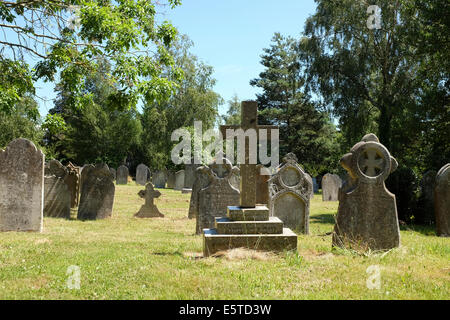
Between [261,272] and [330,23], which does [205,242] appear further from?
[330,23]

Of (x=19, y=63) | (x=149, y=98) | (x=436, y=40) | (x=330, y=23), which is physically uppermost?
(x=330, y=23)

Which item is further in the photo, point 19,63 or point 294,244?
point 19,63

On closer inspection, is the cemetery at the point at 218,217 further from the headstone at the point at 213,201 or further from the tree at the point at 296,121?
the tree at the point at 296,121

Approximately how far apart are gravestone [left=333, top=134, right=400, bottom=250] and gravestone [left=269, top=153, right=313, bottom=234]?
3719 mm

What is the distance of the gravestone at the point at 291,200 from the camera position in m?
10.6

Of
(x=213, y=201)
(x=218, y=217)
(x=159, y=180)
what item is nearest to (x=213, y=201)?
(x=213, y=201)

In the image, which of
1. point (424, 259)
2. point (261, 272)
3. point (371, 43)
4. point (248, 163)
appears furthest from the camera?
point (371, 43)

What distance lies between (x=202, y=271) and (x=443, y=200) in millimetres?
6930

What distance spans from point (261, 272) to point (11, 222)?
6566mm

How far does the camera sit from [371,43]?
23.1 meters

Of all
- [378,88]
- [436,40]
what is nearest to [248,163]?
[436,40]

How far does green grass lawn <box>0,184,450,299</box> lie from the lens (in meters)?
4.39

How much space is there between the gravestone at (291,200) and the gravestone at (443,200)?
10.0 ft

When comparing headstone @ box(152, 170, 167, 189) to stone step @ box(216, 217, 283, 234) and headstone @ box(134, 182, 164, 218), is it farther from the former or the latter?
stone step @ box(216, 217, 283, 234)
